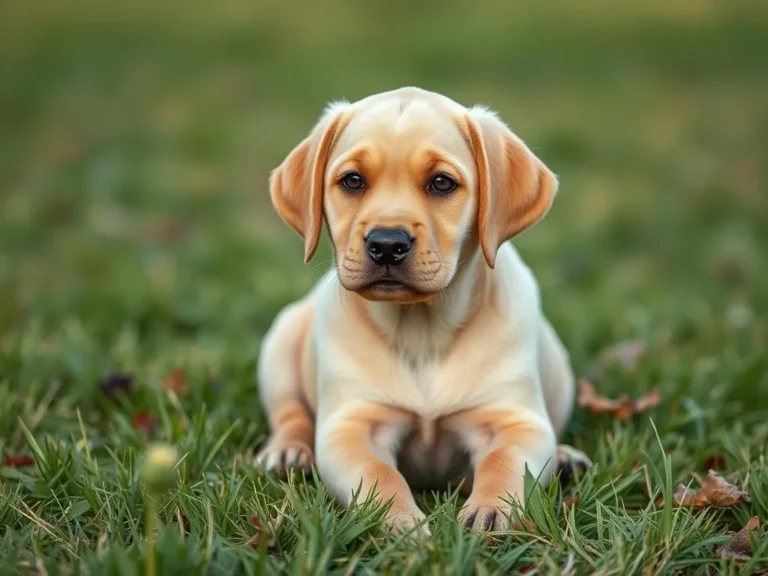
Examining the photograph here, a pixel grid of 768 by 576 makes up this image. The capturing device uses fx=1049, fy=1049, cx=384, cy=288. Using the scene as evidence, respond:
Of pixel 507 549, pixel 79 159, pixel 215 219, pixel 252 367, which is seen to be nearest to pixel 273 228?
pixel 215 219

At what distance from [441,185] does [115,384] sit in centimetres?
198

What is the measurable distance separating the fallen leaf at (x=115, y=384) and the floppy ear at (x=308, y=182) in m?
1.30

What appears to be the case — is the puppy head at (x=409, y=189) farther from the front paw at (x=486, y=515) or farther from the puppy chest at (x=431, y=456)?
the front paw at (x=486, y=515)

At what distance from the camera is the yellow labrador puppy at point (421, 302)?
11.6 ft

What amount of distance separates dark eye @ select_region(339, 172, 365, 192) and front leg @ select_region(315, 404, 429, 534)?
2.61 ft

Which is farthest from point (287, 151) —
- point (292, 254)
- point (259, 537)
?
point (259, 537)

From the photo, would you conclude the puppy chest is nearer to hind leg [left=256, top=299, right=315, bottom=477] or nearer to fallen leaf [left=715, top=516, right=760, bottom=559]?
hind leg [left=256, top=299, right=315, bottom=477]

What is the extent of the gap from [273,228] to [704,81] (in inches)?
220

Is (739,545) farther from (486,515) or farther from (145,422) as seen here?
(145,422)

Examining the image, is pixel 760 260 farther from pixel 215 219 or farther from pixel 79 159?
pixel 79 159

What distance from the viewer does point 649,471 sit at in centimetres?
386

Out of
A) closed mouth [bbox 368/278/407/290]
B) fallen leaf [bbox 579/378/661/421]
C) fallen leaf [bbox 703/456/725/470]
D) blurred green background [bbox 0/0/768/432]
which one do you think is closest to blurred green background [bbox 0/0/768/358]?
blurred green background [bbox 0/0/768/432]

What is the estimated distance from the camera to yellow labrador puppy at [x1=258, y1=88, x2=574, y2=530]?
3521mm

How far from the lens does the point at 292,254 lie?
7.54 m
